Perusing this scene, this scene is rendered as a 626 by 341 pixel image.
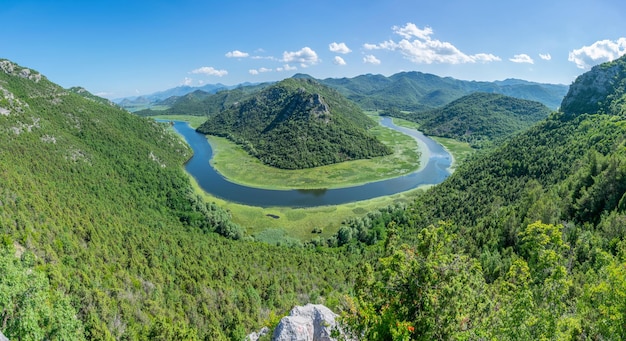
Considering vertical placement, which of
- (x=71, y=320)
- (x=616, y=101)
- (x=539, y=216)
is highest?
(x=616, y=101)

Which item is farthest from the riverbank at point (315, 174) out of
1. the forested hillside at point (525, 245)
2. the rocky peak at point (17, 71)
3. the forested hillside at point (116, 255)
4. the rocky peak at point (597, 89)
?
the rocky peak at point (17, 71)

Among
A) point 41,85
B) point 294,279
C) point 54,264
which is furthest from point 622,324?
point 41,85

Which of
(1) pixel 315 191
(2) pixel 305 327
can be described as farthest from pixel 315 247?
(2) pixel 305 327

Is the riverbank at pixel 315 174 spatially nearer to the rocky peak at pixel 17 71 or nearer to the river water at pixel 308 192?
the river water at pixel 308 192

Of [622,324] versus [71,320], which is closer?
[622,324]

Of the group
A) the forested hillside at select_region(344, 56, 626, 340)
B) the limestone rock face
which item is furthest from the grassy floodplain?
the limestone rock face

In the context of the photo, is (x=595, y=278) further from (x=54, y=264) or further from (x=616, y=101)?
(x=616, y=101)

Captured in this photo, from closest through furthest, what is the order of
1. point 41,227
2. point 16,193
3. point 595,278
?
1. point 595,278
2. point 41,227
3. point 16,193
